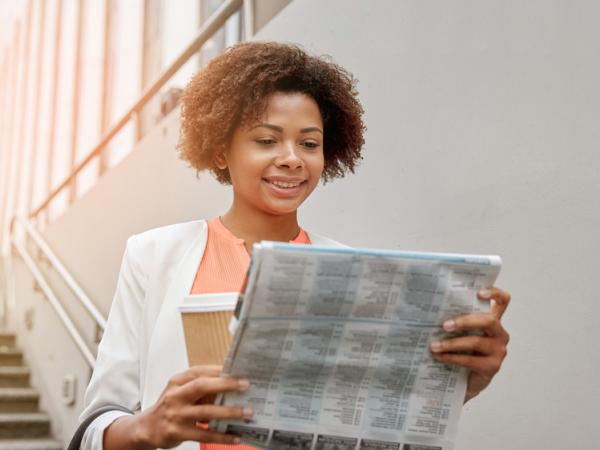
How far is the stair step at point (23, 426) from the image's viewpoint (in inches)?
206

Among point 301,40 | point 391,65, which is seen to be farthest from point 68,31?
point 391,65

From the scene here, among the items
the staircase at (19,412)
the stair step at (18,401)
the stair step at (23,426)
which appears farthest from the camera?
the stair step at (18,401)

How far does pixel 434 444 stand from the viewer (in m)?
1.17

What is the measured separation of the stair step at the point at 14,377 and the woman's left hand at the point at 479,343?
211 inches

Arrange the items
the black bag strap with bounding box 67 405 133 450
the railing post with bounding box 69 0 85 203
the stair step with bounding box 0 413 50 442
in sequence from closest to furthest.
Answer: the black bag strap with bounding box 67 405 133 450 → the stair step with bounding box 0 413 50 442 → the railing post with bounding box 69 0 85 203

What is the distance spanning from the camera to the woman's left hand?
1.12 m

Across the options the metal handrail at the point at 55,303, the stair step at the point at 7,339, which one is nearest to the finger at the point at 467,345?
the metal handrail at the point at 55,303

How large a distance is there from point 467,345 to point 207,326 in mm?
344

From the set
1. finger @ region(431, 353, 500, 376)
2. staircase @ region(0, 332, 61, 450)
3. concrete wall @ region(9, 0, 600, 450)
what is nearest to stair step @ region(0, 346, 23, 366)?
staircase @ region(0, 332, 61, 450)

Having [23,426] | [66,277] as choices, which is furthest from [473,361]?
[23,426]

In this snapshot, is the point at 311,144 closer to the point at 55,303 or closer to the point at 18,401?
the point at 55,303

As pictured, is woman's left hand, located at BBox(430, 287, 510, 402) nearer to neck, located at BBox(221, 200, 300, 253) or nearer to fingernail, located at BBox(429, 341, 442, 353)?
fingernail, located at BBox(429, 341, 442, 353)

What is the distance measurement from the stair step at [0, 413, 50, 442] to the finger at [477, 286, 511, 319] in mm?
4614

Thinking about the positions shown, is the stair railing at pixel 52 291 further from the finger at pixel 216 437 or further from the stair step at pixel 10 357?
the finger at pixel 216 437
